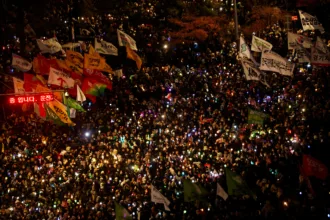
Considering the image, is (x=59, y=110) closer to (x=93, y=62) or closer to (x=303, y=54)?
(x=93, y=62)

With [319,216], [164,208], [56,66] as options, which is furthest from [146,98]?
[319,216]

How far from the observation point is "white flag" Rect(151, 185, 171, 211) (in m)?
17.1

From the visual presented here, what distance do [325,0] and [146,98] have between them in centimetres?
1153

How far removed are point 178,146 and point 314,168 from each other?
262 inches

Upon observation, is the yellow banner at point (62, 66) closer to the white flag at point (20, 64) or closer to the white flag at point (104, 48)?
the white flag at point (20, 64)

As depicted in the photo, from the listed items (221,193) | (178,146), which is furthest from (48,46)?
(221,193)

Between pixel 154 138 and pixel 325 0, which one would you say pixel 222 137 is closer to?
pixel 154 138

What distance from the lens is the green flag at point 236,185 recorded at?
1553 cm

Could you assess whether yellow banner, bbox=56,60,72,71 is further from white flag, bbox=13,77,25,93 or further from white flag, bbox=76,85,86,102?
white flag, bbox=13,77,25,93

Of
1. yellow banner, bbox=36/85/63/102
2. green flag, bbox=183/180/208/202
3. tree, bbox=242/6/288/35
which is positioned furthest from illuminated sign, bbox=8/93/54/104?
tree, bbox=242/6/288/35

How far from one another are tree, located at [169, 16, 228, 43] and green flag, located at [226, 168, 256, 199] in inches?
554

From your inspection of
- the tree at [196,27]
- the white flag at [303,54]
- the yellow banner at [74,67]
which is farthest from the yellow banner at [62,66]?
the white flag at [303,54]

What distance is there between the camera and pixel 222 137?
19438mm

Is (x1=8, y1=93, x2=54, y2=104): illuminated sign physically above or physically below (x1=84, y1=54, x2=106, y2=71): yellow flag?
below
